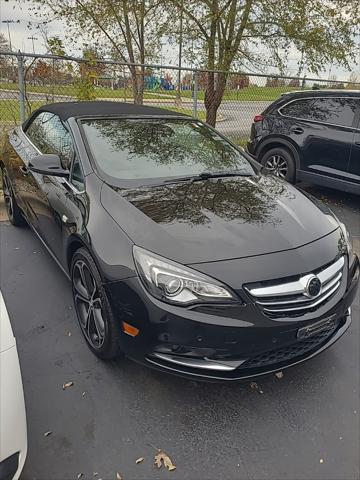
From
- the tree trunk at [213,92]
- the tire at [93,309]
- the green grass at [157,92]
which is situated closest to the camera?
the tire at [93,309]

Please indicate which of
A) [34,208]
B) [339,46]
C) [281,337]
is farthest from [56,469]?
[339,46]

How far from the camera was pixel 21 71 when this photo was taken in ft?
19.9

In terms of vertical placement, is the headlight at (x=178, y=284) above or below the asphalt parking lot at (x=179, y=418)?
above

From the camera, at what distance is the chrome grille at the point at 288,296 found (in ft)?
6.73

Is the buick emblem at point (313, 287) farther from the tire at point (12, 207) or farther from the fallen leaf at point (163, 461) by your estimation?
the tire at point (12, 207)

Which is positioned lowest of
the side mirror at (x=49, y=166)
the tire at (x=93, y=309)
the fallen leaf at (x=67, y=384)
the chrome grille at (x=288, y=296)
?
the fallen leaf at (x=67, y=384)

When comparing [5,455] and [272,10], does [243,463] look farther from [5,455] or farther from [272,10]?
[272,10]

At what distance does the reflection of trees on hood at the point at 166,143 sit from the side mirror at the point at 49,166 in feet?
1.32

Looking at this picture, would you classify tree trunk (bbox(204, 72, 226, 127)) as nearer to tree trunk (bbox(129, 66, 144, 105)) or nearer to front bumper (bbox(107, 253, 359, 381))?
tree trunk (bbox(129, 66, 144, 105))

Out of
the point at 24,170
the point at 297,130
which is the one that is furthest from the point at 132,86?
the point at 24,170

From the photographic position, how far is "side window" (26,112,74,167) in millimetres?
3127

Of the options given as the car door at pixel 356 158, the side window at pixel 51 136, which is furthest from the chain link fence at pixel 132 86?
the car door at pixel 356 158

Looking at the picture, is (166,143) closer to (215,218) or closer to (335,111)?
(215,218)

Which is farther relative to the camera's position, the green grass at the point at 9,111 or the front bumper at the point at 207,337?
the green grass at the point at 9,111
